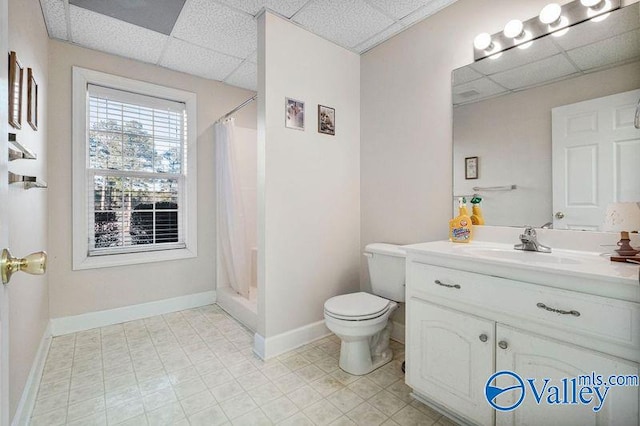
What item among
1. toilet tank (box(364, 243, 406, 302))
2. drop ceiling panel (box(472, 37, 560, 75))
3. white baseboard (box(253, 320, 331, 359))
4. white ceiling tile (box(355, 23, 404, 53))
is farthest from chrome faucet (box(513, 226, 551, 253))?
white ceiling tile (box(355, 23, 404, 53))

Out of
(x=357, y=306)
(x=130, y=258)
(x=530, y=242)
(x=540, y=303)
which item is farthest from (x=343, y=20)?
(x=130, y=258)

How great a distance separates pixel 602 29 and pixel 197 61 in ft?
9.54

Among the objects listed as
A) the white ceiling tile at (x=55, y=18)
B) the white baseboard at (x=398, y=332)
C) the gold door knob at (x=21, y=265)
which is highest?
the white ceiling tile at (x=55, y=18)

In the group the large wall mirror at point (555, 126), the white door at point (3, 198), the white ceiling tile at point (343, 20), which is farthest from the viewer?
the white ceiling tile at point (343, 20)

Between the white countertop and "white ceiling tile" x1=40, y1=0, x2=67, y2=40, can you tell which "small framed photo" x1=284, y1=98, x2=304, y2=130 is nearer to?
the white countertop

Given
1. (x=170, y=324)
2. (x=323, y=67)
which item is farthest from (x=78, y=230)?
(x=323, y=67)

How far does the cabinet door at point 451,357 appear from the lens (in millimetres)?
1309

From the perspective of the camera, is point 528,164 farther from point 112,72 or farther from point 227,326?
point 112,72

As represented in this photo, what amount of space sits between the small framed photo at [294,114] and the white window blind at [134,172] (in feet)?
4.76

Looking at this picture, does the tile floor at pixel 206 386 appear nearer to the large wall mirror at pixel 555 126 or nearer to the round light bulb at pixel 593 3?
the large wall mirror at pixel 555 126

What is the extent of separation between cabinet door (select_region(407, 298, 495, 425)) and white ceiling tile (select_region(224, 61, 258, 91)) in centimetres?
257

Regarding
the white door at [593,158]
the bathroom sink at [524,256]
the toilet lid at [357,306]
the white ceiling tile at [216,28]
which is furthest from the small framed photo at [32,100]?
the white door at [593,158]

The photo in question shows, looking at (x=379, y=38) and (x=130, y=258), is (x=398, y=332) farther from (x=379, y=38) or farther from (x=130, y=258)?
(x=130, y=258)

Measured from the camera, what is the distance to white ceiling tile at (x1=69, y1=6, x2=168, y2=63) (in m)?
2.16
